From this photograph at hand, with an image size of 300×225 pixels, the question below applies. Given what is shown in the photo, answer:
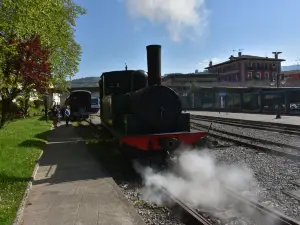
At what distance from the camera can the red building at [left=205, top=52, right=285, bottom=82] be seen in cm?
10221

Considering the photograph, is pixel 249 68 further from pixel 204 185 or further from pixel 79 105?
pixel 204 185

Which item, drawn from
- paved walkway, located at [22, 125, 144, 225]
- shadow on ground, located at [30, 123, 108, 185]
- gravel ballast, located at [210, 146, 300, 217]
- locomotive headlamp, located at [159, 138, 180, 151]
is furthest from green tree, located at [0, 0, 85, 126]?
gravel ballast, located at [210, 146, 300, 217]

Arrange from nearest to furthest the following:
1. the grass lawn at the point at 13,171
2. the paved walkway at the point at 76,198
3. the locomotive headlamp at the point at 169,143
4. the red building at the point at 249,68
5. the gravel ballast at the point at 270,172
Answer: the paved walkway at the point at 76,198 → the grass lawn at the point at 13,171 → the gravel ballast at the point at 270,172 → the locomotive headlamp at the point at 169,143 → the red building at the point at 249,68

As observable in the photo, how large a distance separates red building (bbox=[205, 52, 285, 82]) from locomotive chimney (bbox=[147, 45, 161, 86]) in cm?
9503

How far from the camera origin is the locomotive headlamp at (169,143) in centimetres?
912

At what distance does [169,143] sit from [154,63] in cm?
217

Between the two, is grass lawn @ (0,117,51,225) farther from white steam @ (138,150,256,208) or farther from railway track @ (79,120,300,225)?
railway track @ (79,120,300,225)

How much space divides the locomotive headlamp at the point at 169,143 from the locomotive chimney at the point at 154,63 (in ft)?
5.38

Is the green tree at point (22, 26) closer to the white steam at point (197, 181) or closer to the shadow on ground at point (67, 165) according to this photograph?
the shadow on ground at point (67, 165)

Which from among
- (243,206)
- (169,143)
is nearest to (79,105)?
(169,143)

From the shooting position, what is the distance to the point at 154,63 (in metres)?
9.76

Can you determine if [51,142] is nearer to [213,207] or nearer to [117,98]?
[117,98]

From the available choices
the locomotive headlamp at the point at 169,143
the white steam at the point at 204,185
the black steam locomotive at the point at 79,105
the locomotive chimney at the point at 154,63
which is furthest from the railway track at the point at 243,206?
the black steam locomotive at the point at 79,105

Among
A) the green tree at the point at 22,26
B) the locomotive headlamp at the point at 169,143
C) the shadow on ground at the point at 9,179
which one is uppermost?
the green tree at the point at 22,26
